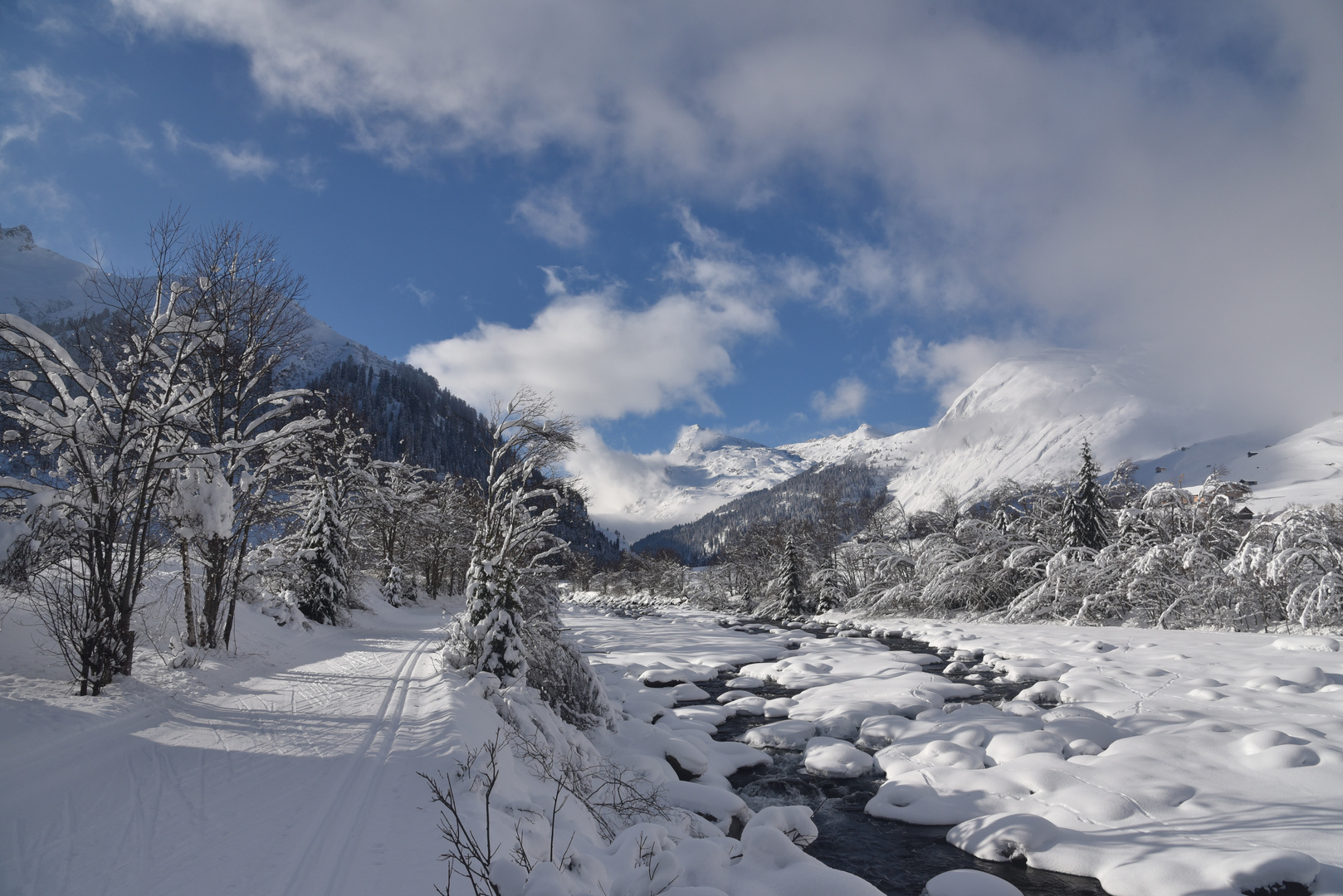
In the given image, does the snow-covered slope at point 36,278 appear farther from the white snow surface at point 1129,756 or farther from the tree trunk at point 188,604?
the white snow surface at point 1129,756

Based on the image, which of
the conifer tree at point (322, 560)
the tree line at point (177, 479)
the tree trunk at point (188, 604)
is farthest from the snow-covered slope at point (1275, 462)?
the tree trunk at point (188, 604)

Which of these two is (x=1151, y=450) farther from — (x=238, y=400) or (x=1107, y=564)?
(x=238, y=400)

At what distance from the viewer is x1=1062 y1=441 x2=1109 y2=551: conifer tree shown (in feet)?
64.6

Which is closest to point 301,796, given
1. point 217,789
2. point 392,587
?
point 217,789

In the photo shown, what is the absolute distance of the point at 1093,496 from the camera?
2009cm

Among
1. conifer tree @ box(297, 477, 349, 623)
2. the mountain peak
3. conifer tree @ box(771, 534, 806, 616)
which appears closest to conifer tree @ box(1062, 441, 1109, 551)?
conifer tree @ box(771, 534, 806, 616)

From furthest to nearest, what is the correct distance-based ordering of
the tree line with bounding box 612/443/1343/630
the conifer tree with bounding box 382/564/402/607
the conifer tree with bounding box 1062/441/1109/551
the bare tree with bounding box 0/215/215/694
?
the conifer tree with bounding box 382/564/402/607
the conifer tree with bounding box 1062/441/1109/551
the tree line with bounding box 612/443/1343/630
the bare tree with bounding box 0/215/215/694

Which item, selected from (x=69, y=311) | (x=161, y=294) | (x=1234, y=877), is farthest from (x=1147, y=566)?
(x=69, y=311)

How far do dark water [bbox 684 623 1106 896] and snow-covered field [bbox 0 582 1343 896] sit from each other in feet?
0.61

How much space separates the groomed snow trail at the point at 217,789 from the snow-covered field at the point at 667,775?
0.02 m

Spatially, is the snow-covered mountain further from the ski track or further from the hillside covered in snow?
the ski track

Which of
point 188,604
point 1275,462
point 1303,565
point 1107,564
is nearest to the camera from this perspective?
point 188,604

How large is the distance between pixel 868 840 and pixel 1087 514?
1877 centimetres

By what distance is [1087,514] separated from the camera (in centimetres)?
1986
